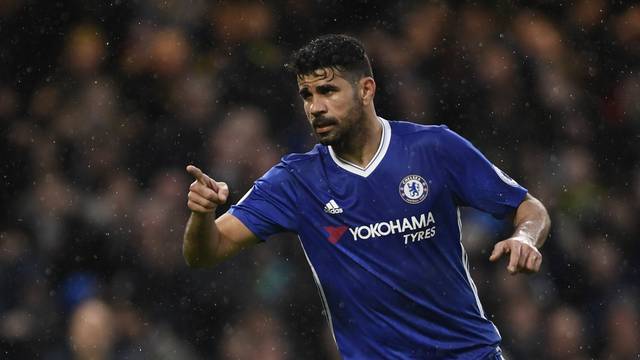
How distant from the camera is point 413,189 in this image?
13.6ft

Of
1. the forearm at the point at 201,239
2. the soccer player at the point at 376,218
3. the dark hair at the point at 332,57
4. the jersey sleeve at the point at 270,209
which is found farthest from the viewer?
the jersey sleeve at the point at 270,209

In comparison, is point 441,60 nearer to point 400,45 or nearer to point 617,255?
point 400,45

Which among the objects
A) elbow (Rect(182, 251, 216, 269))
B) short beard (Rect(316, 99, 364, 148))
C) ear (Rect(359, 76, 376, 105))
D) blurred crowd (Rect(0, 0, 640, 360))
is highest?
ear (Rect(359, 76, 376, 105))

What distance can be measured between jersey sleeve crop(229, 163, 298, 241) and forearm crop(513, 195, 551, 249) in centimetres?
88

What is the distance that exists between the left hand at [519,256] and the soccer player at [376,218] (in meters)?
0.40

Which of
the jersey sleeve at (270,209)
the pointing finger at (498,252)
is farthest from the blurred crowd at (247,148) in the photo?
the pointing finger at (498,252)

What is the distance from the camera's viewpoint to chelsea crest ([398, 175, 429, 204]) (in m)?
4.15

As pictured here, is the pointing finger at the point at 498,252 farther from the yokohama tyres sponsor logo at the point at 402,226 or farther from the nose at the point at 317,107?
the nose at the point at 317,107

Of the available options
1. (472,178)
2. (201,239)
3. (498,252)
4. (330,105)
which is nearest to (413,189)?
(472,178)

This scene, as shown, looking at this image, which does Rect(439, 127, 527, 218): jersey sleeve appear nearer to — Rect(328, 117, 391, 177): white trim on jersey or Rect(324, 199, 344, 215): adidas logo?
Rect(328, 117, 391, 177): white trim on jersey

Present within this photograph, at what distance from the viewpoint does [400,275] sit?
4.10 meters

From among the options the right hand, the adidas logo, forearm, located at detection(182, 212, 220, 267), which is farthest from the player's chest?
the right hand

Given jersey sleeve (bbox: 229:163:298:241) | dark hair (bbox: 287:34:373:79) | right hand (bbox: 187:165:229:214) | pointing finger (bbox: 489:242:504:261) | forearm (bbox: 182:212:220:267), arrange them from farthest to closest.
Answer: jersey sleeve (bbox: 229:163:298:241) < dark hair (bbox: 287:34:373:79) < forearm (bbox: 182:212:220:267) < right hand (bbox: 187:165:229:214) < pointing finger (bbox: 489:242:504:261)

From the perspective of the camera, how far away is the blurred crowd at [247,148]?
6.64 meters
